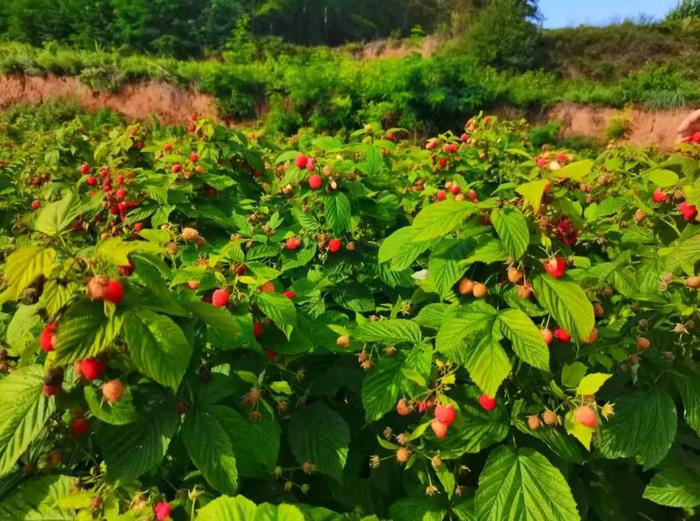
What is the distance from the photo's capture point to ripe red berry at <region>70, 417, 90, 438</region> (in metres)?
1.13

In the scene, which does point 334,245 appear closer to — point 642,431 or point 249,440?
point 249,440

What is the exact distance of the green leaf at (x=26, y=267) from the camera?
3.13 feet

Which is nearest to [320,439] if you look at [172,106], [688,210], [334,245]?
[334,245]

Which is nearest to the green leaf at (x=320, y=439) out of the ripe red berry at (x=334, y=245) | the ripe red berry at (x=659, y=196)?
the ripe red berry at (x=334, y=245)

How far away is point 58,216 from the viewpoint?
1.16m

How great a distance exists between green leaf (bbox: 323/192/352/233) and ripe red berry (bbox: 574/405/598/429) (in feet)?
4.17

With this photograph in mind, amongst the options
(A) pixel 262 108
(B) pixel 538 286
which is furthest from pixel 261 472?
(A) pixel 262 108

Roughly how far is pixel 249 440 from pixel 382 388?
42 cm

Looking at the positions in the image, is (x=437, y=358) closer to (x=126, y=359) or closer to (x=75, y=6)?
(x=126, y=359)

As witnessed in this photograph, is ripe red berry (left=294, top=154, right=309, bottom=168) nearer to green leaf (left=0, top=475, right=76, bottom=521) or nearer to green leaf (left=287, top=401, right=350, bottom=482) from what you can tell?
green leaf (left=287, top=401, right=350, bottom=482)

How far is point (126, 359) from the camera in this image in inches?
40.6

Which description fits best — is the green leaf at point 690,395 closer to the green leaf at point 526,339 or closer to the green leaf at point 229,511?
the green leaf at point 526,339

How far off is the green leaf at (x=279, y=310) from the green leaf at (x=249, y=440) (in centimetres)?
26

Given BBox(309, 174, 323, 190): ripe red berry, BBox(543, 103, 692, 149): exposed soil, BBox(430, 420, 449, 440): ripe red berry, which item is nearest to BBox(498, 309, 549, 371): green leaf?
BBox(430, 420, 449, 440): ripe red berry
